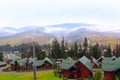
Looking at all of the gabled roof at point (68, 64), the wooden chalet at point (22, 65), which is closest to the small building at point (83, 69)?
the gabled roof at point (68, 64)

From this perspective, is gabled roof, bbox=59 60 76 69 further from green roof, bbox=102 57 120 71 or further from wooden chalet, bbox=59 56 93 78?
green roof, bbox=102 57 120 71

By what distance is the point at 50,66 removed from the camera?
9506cm

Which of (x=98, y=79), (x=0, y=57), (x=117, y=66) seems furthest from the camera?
(x=0, y=57)

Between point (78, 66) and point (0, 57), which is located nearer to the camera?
point (78, 66)

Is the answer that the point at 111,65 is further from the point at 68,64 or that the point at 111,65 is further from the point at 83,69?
the point at 68,64

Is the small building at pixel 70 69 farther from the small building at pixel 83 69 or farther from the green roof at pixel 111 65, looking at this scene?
the green roof at pixel 111 65

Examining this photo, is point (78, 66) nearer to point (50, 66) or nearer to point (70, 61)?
point (70, 61)

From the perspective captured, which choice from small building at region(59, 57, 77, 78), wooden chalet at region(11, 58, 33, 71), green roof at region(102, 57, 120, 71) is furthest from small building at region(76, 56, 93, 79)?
wooden chalet at region(11, 58, 33, 71)

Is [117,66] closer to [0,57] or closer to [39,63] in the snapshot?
[39,63]

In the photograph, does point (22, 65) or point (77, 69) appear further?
point (22, 65)

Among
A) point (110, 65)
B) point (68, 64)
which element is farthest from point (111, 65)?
point (68, 64)

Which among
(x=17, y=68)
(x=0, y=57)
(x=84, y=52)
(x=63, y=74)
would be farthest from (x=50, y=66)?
(x=0, y=57)

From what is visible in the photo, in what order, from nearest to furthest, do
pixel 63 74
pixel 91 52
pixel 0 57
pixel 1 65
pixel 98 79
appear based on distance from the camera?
pixel 98 79, pixel 63 74, pixel 1 65, pixel 91 52, pixel 0 57

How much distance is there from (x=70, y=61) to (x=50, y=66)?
23.4m
